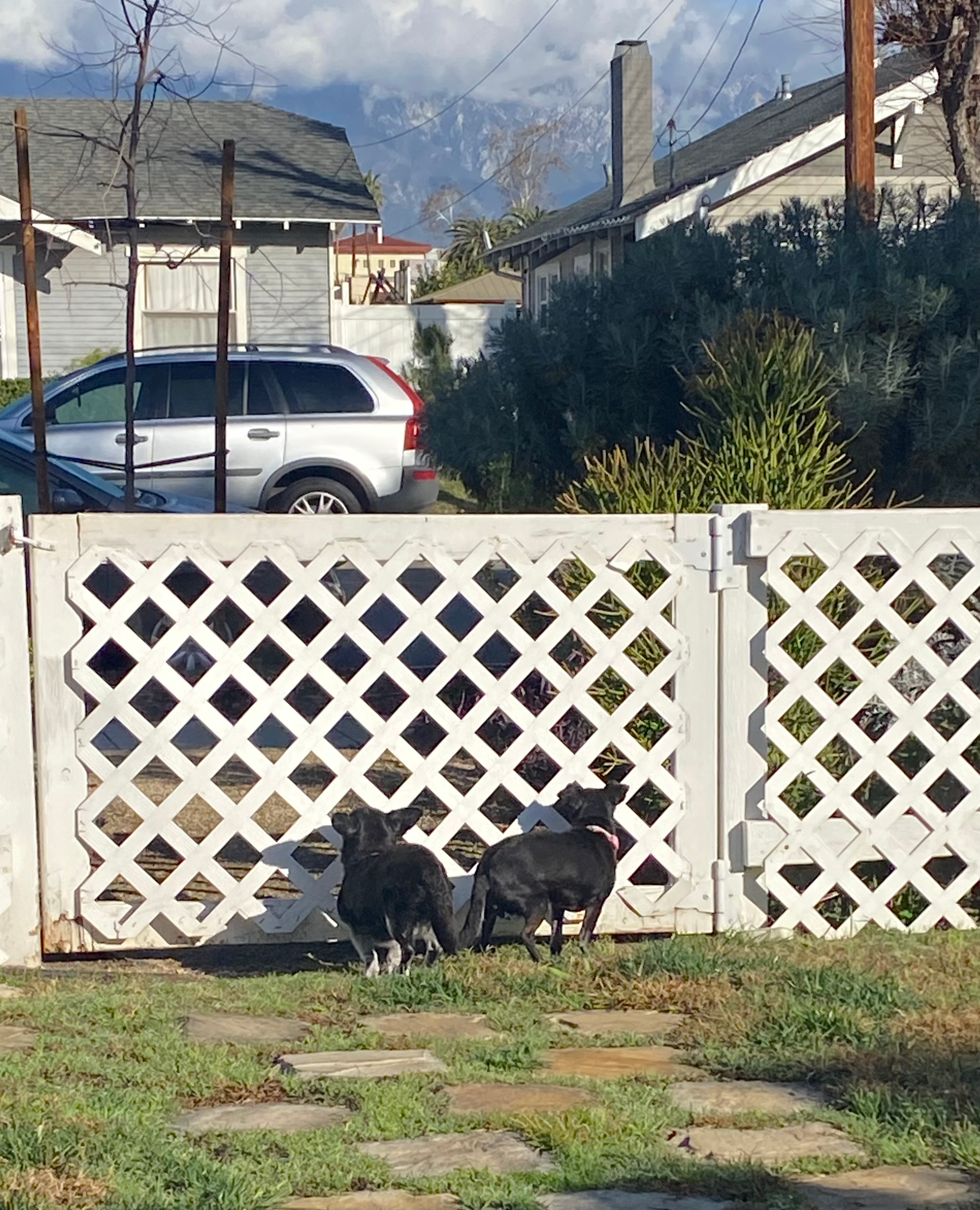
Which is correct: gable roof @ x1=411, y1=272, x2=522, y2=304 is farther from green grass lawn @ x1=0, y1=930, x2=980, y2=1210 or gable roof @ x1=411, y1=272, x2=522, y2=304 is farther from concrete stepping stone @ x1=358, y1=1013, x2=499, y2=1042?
concrete stepping stone @ x1=358, y1=1013, x2=499, y2=1042

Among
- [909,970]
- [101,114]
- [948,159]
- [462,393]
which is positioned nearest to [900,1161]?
[909,970]

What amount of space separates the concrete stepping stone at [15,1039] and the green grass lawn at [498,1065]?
→ 0.04 m

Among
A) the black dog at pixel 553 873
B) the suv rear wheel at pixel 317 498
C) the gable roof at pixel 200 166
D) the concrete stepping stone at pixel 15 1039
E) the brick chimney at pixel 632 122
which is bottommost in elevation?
the concrete stepping stone at pixel 15 1039

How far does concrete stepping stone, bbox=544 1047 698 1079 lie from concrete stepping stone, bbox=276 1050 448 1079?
303mm

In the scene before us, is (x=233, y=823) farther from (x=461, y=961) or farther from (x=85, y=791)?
(x=461, y=961)

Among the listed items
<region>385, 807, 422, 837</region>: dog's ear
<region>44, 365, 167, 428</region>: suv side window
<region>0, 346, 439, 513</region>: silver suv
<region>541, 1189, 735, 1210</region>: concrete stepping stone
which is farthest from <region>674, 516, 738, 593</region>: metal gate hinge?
<region>44, 365, 167, 428</region>: suv side window

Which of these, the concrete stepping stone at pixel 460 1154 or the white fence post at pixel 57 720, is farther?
the white fence post at pixel 57 720

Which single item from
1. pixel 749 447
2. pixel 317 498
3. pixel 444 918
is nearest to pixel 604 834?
pixel 444 918

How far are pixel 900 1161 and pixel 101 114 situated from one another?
2060cm

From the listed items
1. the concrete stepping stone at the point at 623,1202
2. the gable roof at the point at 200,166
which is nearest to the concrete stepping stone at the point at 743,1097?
the concrete stepping stone at the point at 623,1202

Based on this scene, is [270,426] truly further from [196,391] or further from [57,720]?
[57,720]

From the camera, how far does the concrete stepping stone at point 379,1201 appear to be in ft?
9.75

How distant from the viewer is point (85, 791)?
4.86 metres

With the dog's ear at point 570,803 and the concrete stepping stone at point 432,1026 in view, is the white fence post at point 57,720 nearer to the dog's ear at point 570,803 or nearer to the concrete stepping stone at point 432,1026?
the concrete stepping stone at point 432,1026
